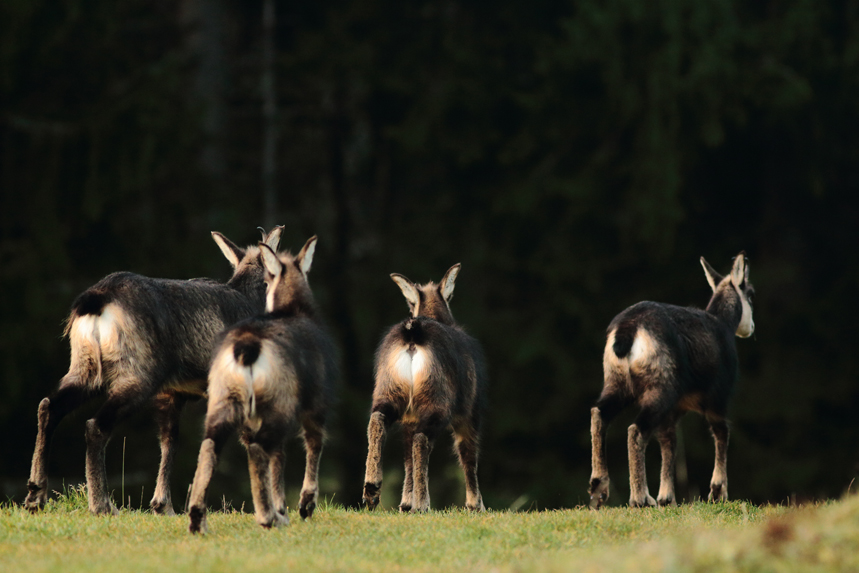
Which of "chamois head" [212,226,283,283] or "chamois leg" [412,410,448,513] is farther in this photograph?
"chamois head" [212,226,283,283]

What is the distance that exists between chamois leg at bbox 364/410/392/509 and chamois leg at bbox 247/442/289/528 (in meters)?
1.45

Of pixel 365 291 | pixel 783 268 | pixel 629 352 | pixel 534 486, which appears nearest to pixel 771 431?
pixel 783 268

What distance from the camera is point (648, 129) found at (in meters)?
20.1

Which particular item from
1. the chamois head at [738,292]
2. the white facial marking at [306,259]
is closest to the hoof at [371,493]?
the white facial marking at [306,259]

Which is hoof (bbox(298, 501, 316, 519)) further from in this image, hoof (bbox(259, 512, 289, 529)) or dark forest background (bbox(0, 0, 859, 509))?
dark forest background (bbox(0, 0, 859, 509))

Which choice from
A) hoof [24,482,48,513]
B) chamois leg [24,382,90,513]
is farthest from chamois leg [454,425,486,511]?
hoof [24,482,48,513]

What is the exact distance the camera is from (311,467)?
28.8ft

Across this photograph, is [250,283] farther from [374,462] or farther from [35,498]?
[35,498]

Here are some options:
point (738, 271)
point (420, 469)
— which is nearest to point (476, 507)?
point (420, 469)

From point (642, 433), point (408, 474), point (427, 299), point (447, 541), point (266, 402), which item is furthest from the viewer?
point (427, 299)

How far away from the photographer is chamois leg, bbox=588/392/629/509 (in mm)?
9938

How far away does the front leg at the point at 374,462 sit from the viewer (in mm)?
9273

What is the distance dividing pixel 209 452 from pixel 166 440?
2.53 m

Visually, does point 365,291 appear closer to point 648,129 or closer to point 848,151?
point 648,129
